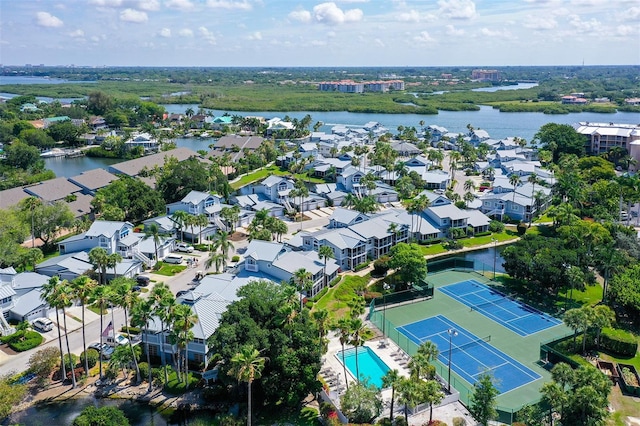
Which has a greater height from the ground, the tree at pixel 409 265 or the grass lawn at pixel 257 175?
the grass lawn at pixel 257 175

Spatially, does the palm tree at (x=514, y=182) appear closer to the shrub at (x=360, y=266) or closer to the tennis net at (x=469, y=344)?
the shrub at (x=360, y=266)

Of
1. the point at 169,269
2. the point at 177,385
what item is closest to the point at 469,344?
the point at 177,385

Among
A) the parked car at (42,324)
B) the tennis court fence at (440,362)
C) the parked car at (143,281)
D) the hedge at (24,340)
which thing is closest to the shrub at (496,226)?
the tennis court fence at (440,362)

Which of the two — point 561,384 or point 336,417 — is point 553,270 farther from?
point 336,417

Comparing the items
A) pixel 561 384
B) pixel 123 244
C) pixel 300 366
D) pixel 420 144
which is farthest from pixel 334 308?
pixel 420 144

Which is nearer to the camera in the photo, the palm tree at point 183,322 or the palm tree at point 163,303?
the palm tree at point 183,322

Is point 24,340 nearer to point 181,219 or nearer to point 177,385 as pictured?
point 177,385
